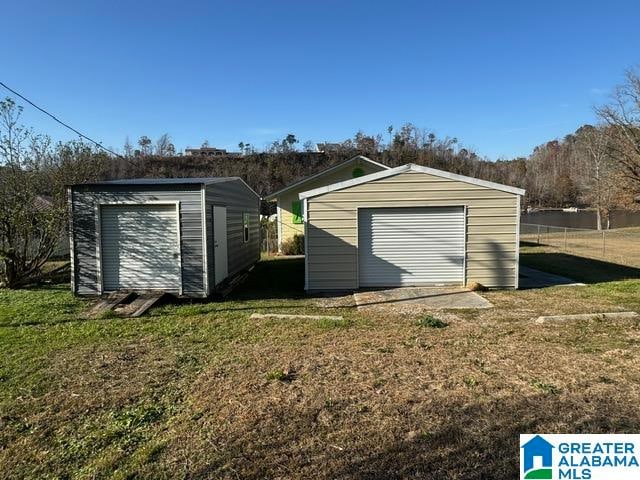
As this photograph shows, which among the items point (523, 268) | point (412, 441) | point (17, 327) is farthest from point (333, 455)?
point (523, 268)

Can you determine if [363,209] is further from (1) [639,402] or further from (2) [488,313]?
(1) [639,402]

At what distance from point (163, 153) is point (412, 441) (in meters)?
59.5

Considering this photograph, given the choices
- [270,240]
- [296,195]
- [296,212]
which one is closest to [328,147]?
[270,240]

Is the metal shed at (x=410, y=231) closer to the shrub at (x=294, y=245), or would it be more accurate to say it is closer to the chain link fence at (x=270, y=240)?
the shrub at (x=294, y=245)

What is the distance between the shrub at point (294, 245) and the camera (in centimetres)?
1967

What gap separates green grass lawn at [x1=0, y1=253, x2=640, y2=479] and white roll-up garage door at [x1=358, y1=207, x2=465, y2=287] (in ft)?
9.58

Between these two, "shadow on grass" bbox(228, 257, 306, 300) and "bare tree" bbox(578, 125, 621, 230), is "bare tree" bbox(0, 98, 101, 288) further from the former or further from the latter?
"bare tree" bbox(578, 125, 621, 230)

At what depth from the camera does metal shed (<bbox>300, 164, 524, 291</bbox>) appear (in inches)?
390

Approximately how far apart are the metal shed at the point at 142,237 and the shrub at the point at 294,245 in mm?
10424

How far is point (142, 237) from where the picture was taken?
9102 mm

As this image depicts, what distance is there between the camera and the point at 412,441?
128 inches

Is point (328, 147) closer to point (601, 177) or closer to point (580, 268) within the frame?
point (601, 177)

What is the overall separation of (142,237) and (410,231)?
5.72 m

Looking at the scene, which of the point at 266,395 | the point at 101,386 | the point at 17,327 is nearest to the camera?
the point at 266,395
